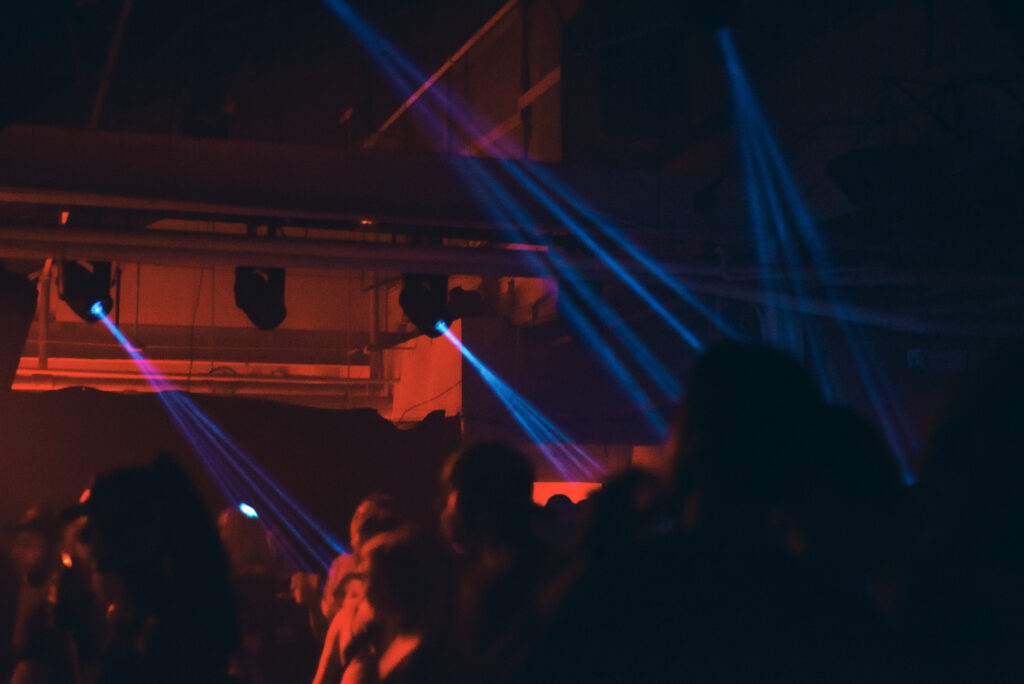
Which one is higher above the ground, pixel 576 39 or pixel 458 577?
pixel 576 39

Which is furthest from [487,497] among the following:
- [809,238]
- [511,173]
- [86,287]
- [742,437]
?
[86,287]

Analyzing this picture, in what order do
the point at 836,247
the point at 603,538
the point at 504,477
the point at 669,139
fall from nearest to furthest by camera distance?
the point at 603,538 → the point at 504,477 → the point at 836,247 → the point at 669,139

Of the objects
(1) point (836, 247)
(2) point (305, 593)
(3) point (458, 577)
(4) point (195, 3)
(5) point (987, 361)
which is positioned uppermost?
(4) point (195, 3)

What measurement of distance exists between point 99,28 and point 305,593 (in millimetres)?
3410

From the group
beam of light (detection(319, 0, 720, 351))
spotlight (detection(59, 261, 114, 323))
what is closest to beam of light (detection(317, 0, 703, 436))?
beam of light (detection(319, 0, 720, 351))

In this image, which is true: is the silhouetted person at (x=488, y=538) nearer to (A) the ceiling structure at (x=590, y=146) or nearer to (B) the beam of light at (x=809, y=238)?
(A) the ceiling structure at (x=590, y=146)

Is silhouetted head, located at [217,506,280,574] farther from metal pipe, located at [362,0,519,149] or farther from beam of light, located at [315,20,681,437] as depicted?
metal pipe, located at [362,0,519,149]

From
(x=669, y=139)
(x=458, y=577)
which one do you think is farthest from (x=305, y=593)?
(x=669, y=139)

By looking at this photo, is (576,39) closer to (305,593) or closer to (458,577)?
(305,593)

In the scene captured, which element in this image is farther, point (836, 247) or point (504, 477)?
point (836, 247)

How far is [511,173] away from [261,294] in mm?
1623

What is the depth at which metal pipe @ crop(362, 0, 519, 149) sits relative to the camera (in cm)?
760

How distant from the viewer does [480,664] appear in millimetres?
1025

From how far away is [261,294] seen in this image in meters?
5.29
